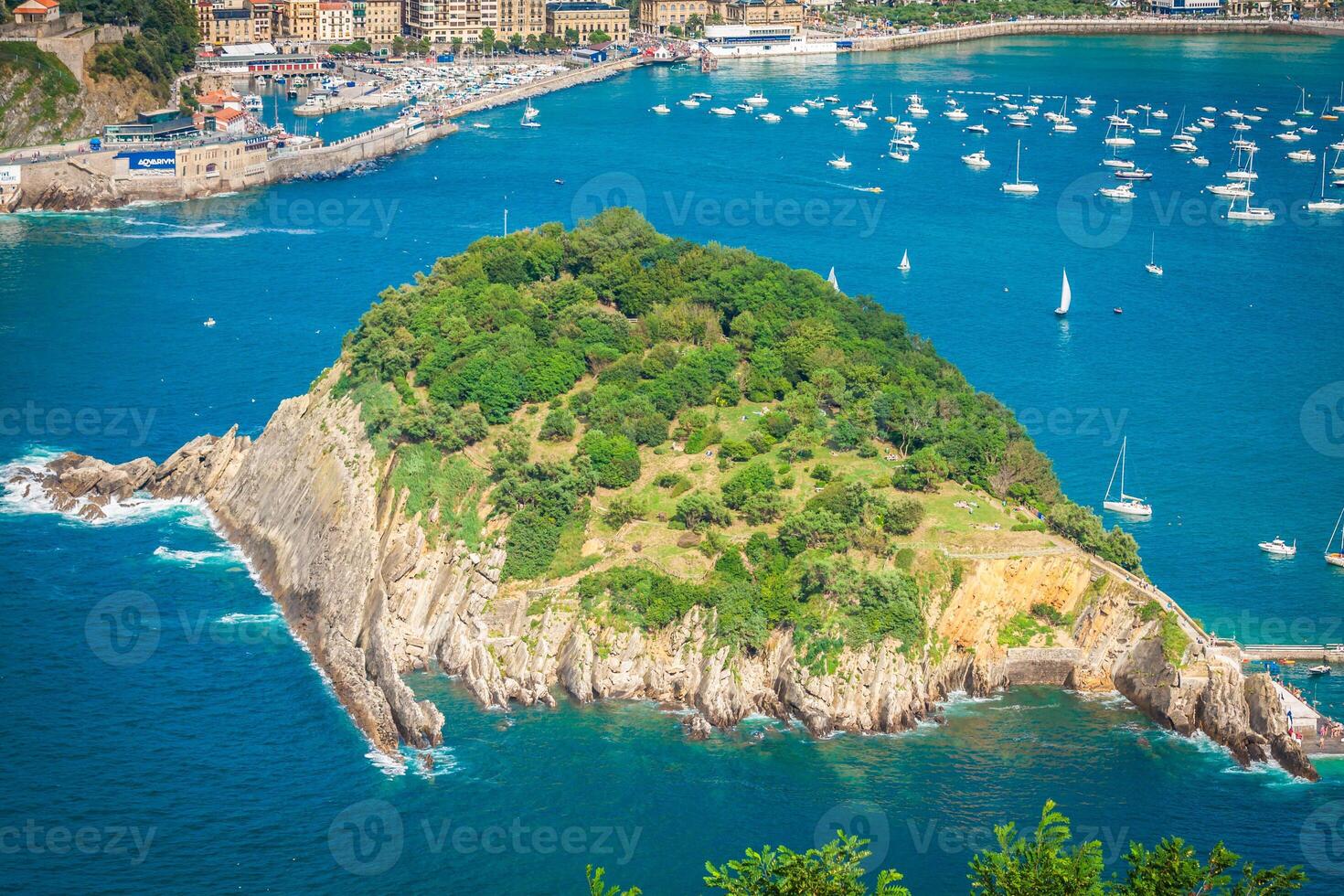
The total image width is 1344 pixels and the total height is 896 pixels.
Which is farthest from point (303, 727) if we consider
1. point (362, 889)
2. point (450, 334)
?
point (450, 334)

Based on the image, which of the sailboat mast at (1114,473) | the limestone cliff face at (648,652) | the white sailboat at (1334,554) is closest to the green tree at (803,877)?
the limestone cliff face at (648,652)

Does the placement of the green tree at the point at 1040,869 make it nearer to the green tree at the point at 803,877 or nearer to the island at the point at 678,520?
the green tree at the point at 803,877

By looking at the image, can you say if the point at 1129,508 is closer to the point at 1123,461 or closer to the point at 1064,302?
the point at 1123,461

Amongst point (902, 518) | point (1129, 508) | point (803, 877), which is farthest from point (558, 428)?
point (803, 877)

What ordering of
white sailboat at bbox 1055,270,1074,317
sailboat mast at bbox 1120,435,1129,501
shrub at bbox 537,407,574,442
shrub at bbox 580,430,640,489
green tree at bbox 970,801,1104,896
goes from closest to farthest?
1. green tree at bbox 970,801,1104,896
2. shrub at bbox 580,430,640,489
3. shrub at bbox 537,407,574,442
4. sailboat mast at bbox 1120,435,1129,501
5. white sailboat at bbox 1055,270,1074,317

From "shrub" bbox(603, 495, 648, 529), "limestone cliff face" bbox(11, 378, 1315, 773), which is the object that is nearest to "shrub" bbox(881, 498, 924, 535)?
"limestone cliff face" bbox(11, 378, 1315, 773)

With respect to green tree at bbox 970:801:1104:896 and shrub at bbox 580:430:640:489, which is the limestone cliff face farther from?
green tree at bbox 970:801:1104:896
